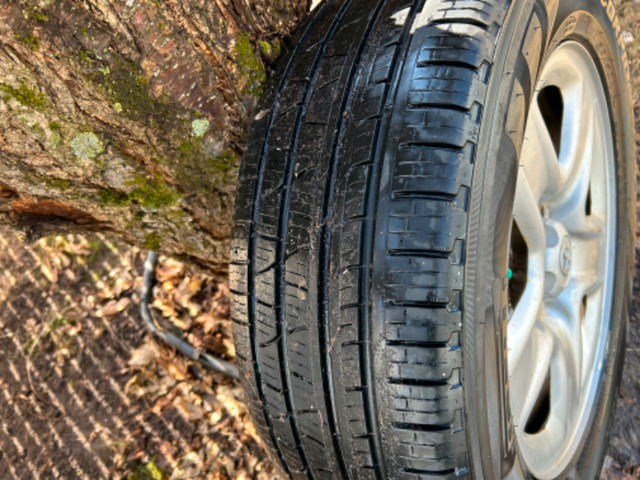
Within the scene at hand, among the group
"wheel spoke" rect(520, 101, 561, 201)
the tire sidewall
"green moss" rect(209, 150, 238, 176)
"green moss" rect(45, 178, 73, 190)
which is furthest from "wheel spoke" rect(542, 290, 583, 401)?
"green moss" rect(45, 178, 73, 190)

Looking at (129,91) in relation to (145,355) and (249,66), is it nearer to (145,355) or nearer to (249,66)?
(249,66)

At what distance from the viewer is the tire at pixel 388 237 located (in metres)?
1.25

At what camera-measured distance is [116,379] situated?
112 inches

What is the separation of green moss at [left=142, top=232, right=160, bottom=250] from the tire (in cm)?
55

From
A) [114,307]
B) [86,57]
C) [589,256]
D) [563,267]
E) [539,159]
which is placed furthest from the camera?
[114,307]

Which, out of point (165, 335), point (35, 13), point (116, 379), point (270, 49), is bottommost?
point (116, 379)

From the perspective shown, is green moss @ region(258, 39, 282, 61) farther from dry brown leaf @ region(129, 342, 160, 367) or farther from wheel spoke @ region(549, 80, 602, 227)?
dry brown leaf @ region(129, 342, 160, 367)

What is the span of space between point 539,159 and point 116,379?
2.16 metres

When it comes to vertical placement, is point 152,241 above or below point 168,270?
above

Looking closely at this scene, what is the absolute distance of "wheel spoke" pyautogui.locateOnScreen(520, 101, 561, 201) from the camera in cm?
187

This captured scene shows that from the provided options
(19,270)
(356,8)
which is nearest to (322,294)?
(356,8)

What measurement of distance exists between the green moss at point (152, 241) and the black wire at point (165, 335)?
3.00ft

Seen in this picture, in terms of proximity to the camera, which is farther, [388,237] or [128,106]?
[128,106]

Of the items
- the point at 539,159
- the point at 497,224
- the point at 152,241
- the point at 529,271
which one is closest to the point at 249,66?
the point at 152,241
